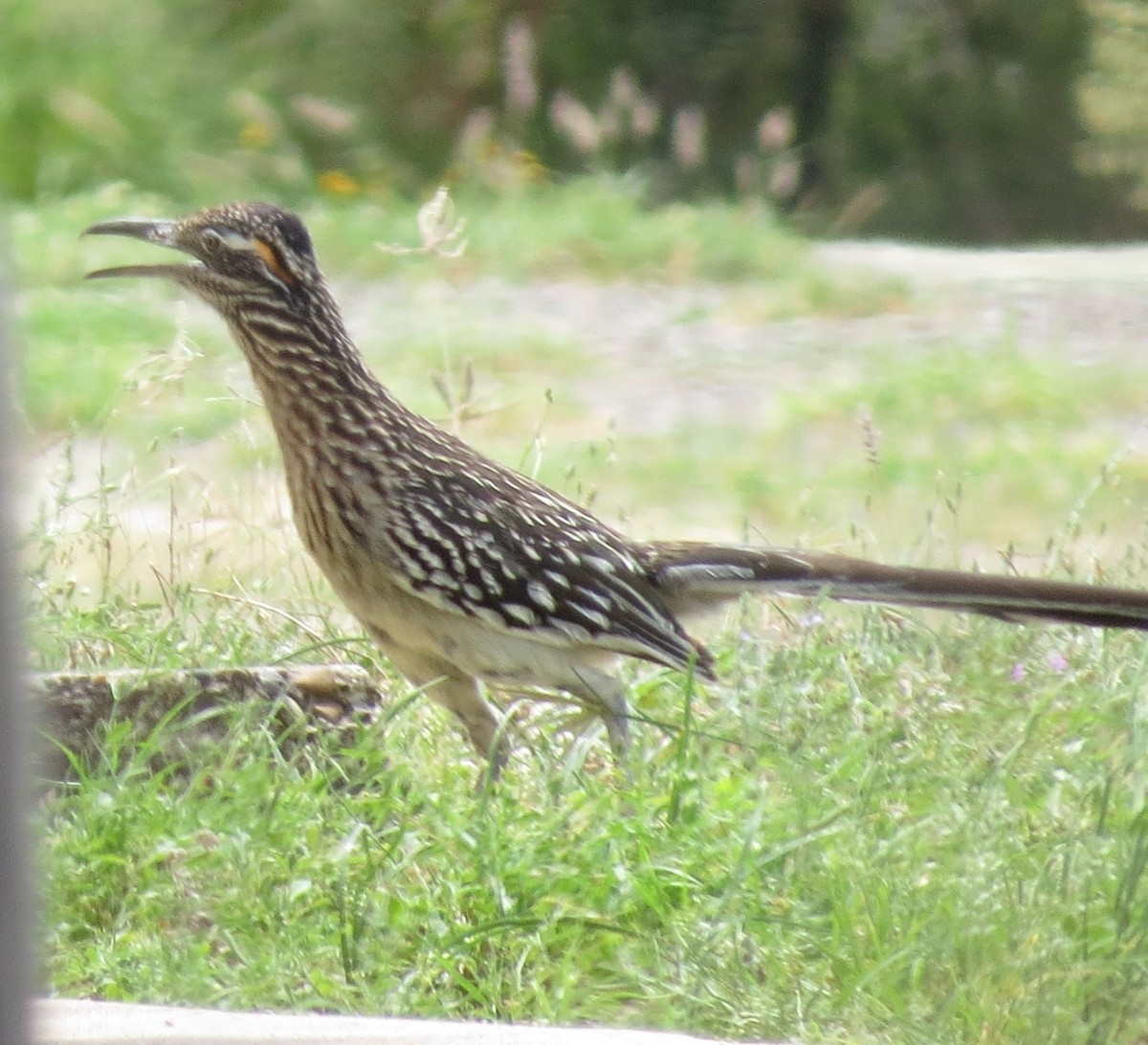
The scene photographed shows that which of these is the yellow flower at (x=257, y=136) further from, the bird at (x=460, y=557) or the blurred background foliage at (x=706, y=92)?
the bird at (x=460, y=557)

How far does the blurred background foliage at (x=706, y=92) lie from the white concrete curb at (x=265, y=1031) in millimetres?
10248

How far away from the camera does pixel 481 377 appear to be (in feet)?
27.9

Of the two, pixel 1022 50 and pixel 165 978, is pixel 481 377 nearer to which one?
pixel 165 978

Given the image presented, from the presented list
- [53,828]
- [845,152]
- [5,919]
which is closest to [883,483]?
[53,828]

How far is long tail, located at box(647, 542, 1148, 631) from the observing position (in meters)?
3.67

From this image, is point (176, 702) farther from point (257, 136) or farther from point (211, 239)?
point (257, 136)

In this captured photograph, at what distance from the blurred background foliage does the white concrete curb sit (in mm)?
10248

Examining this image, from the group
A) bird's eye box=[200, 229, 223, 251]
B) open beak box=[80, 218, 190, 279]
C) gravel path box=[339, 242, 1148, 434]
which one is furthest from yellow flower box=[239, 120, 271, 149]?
bird's eye box=[200, 229, 223, 251]

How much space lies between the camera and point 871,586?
3.90 metres

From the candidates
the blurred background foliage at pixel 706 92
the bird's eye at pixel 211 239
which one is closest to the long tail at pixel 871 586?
the bird's eye at pixel 211 239

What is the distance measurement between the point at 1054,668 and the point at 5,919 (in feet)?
10.3

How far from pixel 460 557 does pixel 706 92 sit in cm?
1069

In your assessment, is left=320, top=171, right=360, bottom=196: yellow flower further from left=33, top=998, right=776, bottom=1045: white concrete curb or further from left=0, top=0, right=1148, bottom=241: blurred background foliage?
left=33, top=998, right=776, bottom=1045: white concrete curb

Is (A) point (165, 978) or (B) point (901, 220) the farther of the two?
(B) point (901, 220)
